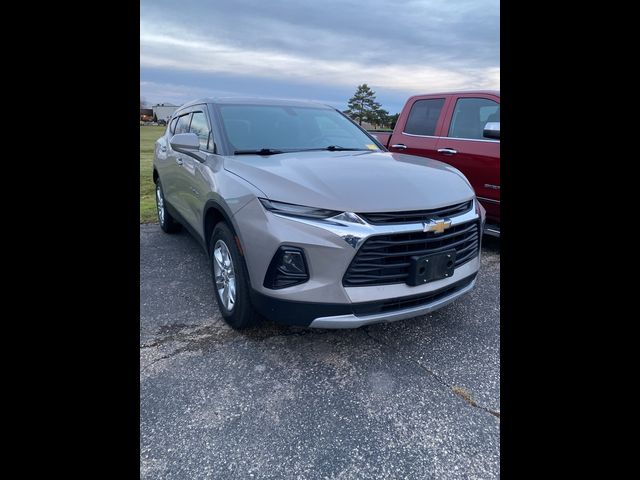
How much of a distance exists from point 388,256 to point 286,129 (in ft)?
6.13

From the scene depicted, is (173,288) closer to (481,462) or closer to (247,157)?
(247,157)

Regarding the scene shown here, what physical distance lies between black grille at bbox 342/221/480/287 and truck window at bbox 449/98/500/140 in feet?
9.68

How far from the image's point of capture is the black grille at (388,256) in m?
2.21

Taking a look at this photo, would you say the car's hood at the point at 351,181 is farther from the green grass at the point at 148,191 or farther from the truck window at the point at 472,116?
the truck window at the point at 472,116

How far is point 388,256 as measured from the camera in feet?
7.37

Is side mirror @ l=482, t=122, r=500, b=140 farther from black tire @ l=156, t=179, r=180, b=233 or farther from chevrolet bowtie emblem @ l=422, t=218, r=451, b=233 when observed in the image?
black tire @ l=156, t=179, r=180, b=233

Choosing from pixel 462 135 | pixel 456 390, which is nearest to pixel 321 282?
pixel 456 390

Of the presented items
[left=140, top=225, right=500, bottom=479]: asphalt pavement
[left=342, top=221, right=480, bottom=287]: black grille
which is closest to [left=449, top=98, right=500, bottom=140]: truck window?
[left=140, top=225, right=500, bottom=479]: asphalt pavement

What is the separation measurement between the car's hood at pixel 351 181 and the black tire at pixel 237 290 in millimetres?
430

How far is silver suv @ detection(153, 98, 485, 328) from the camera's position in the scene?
7.30 feet

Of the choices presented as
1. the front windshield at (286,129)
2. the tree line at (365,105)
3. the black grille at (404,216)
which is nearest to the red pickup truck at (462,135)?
the front windshield at (286,129)

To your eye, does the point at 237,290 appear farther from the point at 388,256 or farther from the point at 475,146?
the point at 475,146
